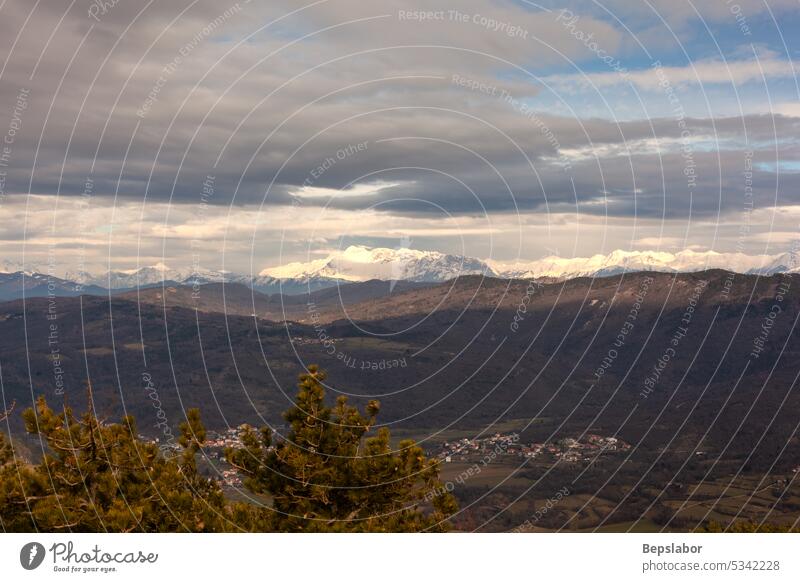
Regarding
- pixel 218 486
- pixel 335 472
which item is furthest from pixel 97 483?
pixel 335 472

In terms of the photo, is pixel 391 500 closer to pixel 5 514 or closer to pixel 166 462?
pixel 166 462

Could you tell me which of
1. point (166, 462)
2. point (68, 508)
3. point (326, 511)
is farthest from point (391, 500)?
point (68, 508)

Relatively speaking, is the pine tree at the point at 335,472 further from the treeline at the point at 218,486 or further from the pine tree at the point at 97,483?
the pine tree at the point at 97,483

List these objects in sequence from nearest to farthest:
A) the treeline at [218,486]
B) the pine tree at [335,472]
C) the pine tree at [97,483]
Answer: the pine tree at [97,483]
the treeline at [218,486]
the pine tree at [335,472]

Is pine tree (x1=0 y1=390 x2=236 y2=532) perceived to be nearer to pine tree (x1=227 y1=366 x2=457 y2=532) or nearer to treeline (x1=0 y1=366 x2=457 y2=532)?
treeline (x1=0 y1=366 x2=457 y2=532)

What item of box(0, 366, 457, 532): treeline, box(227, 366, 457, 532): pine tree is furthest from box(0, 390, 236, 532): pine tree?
box(227, 366, 457, 532): pine tree

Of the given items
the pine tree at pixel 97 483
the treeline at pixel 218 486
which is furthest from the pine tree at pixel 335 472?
the pine tree at pixel 97 483
